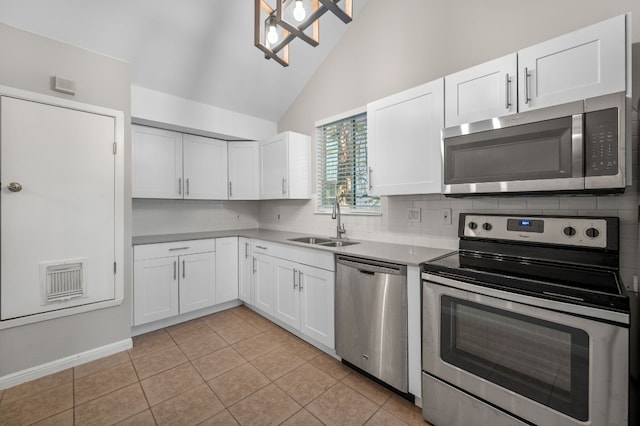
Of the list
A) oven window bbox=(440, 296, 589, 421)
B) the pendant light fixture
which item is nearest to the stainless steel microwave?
oven window bbox=(440, 296, 589, 421)

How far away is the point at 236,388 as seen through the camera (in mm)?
1971

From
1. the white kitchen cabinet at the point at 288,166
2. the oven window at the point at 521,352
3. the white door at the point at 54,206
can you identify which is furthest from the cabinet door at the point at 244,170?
the oven window at the point at 521,352

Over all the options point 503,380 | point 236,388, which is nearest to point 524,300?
point 503,380

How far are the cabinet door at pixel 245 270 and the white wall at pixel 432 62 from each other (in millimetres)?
747

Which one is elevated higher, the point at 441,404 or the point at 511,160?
the point at 511,160

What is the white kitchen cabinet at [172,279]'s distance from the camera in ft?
8.95

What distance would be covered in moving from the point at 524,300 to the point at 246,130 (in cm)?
347

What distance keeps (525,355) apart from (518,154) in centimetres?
104

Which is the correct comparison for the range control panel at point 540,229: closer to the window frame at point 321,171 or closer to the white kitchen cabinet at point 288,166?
the window frame at point 321,171

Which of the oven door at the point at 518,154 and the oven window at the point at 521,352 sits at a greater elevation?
the oven door at the point at 518,154

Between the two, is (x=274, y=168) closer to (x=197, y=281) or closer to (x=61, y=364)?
(x=197, y=281)

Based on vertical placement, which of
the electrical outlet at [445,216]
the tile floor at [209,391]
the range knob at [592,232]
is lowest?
the tile floor at [209,391]

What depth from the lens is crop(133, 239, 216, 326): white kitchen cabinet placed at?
107 inches

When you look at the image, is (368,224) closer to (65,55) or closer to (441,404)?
(441,404)
